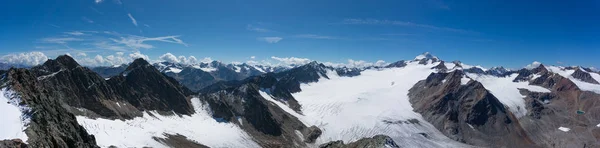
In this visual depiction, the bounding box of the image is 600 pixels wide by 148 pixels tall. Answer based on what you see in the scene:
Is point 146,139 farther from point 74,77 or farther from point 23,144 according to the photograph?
point 23,144

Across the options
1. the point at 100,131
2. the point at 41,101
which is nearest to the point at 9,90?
the point at 41,101

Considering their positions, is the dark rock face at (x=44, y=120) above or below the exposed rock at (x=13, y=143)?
above

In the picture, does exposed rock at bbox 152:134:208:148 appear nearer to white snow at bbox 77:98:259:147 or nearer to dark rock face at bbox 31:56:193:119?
white snow at bbox 77:98:259:147

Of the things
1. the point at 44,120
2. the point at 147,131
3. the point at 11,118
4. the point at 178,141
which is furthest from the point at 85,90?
the point at 11,118

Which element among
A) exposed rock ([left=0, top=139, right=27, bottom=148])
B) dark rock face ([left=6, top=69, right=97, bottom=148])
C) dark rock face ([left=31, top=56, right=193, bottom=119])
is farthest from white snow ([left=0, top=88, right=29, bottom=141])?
dark rock face ([left=31, top=56, right=193, bottom=119])

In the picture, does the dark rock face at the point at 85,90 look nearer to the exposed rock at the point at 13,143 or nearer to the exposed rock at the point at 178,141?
the exposed rock at the point at 178,141

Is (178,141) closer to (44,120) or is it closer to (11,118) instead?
(44,120)

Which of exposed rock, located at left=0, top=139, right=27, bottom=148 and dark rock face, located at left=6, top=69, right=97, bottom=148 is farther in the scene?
dark rock face, located at left=6, top=69, right=97, bottom=148

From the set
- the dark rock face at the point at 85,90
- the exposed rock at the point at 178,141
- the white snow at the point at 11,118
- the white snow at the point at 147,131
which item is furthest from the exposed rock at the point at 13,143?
the dark rock face at the point at 85,90
